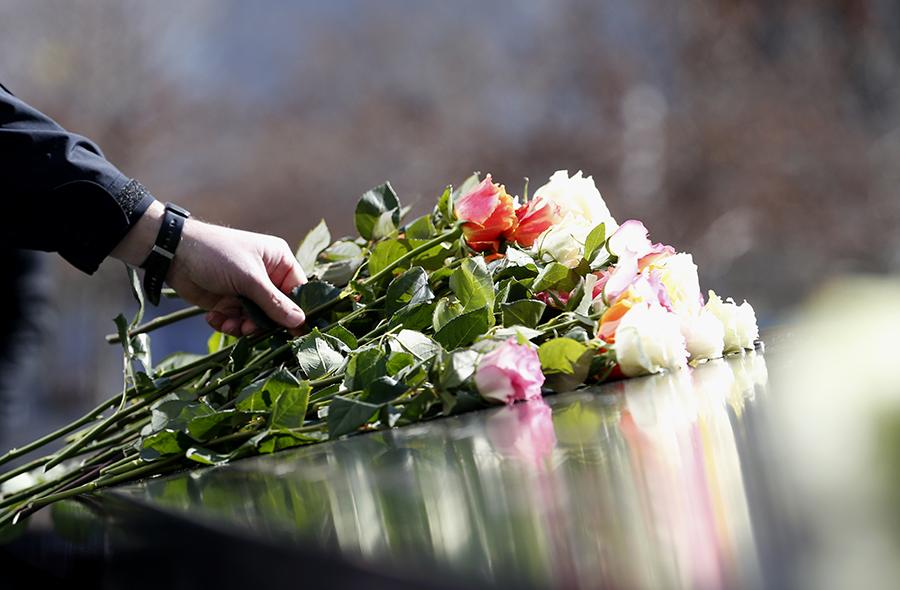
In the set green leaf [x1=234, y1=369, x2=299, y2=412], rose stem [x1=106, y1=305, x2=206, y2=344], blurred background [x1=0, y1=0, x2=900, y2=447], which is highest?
blurred background [x1=0, y1=0, x2=900, y2=447]

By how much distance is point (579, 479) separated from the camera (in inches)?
13.0

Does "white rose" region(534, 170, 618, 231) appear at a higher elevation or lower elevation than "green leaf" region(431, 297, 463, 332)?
higher

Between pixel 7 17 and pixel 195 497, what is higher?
pixel 7 17

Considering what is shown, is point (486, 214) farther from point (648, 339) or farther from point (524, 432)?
point (524, 432)

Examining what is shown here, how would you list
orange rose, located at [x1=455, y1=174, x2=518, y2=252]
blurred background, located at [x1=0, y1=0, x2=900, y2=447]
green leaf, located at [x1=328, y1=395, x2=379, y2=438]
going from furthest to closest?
blurred background, located at [x1=0, y1=0, x2=900, y2=447] → orange rose, located at [x1=455, y1=174, x2=518, y2=252] → green leaf, located at [x1=328, y1=395, x2=379, y2=438]

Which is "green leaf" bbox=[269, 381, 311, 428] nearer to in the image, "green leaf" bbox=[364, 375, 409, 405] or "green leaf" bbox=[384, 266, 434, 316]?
"green leaf" bbox=[364, 375, 409, 405]

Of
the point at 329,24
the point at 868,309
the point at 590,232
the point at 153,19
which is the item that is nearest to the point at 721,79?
the point at 329,24

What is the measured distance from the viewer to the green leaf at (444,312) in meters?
0.66

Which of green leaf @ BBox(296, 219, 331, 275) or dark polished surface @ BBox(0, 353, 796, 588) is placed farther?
green leaf @ BBox(296, 219, 331, 275)

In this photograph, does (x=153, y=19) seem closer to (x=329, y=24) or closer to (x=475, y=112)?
(x=329, y=24)

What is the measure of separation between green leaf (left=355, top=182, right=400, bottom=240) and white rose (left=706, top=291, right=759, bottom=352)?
0.27m

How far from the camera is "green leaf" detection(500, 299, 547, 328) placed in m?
0.67

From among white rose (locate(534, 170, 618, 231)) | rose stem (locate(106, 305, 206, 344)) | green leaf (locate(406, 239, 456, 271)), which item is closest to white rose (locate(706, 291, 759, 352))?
white rose (locate(534, 170, 618, 231))

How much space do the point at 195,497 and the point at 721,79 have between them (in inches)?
275
